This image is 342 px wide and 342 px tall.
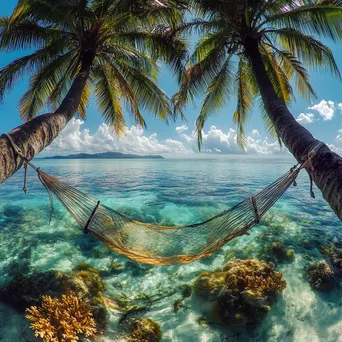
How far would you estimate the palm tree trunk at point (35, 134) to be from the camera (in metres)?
2.33

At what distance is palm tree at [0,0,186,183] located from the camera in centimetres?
394

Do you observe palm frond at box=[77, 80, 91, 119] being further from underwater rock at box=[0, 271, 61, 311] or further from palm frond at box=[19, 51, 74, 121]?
underwater rock at box=[0, 271, 61, 311]

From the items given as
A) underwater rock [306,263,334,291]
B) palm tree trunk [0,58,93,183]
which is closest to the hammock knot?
palm tree trunk [0,58,93,183]

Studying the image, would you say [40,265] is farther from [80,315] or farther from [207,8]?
[207,8]

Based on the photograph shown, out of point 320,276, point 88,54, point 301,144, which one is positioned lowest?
point 320,276

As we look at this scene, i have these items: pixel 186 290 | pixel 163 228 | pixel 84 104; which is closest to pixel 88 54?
pixel 84 104

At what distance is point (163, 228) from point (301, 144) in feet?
6.60

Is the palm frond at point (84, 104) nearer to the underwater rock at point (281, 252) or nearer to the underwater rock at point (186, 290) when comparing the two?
the underwater rock at point (186, 290)

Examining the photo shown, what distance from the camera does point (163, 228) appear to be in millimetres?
3271

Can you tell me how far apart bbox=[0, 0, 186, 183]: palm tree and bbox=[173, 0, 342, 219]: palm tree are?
2.09 ft

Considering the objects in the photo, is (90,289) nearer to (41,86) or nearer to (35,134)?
(35,134)

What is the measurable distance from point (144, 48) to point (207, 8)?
1633 mm

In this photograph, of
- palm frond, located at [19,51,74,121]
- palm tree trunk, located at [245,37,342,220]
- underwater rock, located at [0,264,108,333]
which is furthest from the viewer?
palm frond, located at [19,51,74,121]

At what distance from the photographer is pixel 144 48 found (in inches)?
215
